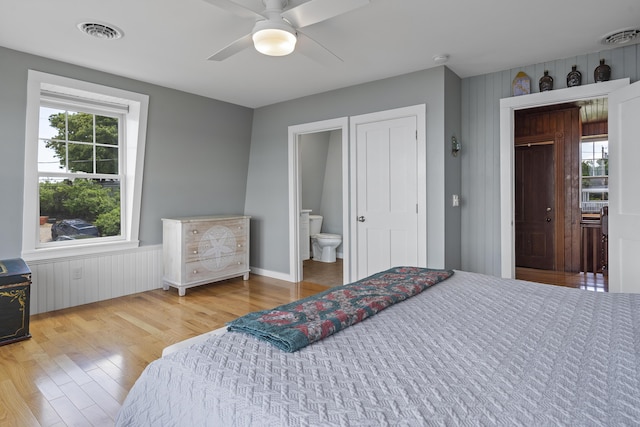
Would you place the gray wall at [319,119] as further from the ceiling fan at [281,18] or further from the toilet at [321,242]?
the ceiling fan at [281,18]

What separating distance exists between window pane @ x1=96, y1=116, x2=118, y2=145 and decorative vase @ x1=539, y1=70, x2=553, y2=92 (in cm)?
461

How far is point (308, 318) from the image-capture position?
141 cm

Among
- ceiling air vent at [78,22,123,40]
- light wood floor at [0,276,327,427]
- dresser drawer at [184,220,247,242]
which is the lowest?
light wood floor at [0,276,327,427]

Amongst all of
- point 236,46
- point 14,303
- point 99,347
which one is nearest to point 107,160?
point 14,303

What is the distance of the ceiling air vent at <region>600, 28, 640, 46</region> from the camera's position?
291cm

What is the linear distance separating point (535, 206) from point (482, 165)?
7.69 ft

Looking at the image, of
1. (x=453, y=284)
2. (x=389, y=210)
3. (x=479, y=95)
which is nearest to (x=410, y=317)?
(x=453, y=284)

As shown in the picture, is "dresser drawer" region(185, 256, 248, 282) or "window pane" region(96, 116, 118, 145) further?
"dresser drawer" region(185, 256, 248, 282)

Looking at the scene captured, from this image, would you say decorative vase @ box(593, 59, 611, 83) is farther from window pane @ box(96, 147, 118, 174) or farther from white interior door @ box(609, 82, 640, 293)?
window pane @ box(96, 147, 118, 174)

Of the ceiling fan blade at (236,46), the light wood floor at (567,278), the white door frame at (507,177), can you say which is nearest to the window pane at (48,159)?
the ceiling fan blade at (236,46)

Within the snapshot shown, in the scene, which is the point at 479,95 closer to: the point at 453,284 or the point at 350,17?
the point at 350,17

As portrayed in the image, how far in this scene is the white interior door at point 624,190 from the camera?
2.95 m

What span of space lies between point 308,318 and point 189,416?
1.77 feet

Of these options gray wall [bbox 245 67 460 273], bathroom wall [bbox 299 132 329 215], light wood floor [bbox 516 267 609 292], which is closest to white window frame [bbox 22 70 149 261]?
gray wall [bbox 245 67 460 273]
